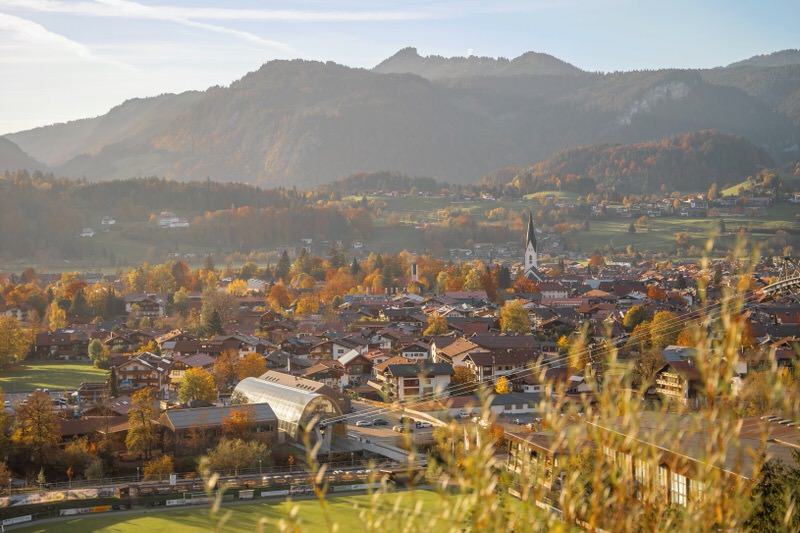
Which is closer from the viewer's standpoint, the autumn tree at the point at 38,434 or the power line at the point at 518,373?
the autumn tree at the point at 38,434

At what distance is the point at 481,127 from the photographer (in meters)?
179

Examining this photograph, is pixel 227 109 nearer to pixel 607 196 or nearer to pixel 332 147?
pixel 332 147

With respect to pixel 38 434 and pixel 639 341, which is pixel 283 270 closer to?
pixel 639 341

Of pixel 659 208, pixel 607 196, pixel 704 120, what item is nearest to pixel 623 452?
pixel 659 208

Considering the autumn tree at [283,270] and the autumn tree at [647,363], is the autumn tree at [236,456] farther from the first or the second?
the autumn tree at [283,270]

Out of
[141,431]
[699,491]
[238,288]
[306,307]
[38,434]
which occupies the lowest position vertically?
[306,307]

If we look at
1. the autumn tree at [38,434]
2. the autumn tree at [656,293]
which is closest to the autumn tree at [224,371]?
the autumn tree at [38,434]

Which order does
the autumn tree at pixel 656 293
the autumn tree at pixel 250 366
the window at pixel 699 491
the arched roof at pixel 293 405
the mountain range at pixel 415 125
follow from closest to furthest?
the window at pixel 699 491
the arched roof at pixel 293 405
the autumn tree at pixel 250 366
the autumn tree at pixel 656 293
the mountain range at pixel 415 125

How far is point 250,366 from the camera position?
24.5m

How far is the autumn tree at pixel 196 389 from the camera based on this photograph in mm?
20844

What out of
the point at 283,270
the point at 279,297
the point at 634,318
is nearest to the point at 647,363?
the point at 634,318

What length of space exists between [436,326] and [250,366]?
25.2 ft

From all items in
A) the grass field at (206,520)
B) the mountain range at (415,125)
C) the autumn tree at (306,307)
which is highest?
the mountain range at (415,125)

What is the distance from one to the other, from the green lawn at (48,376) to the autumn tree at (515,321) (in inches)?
452
